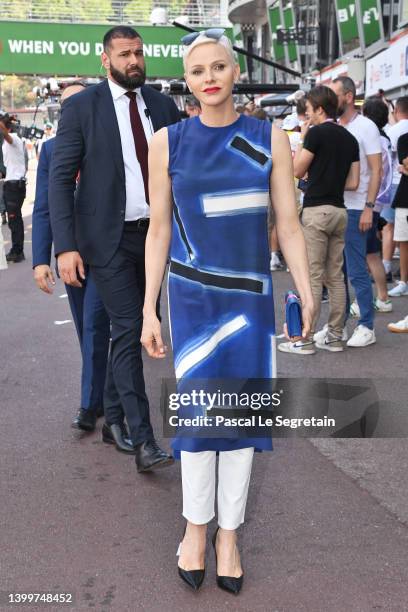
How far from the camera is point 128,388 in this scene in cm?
450

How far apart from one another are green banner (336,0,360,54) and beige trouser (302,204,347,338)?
61.0ft

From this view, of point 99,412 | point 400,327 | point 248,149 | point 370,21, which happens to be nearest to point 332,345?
point 400,327

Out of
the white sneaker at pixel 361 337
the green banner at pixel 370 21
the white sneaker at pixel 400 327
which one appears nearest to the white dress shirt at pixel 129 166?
the white sneaker at pixel 361 337

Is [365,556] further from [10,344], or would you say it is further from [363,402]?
[10,344]

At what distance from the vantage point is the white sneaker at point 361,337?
24.5 feet

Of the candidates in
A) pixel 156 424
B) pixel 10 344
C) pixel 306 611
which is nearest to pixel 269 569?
pixel 306 611

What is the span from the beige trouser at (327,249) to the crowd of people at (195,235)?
0.05ft

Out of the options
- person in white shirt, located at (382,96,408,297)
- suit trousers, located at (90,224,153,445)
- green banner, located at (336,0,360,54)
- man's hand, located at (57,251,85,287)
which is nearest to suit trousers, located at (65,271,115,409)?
suit trousers, located at (90,224,153,445)

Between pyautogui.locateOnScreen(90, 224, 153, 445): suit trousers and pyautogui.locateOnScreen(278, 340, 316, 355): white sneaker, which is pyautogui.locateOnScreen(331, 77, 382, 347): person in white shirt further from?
pyautogui.locateOnScreen(90, 224, 153, 445): suit trousers

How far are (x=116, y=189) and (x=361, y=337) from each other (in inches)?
138

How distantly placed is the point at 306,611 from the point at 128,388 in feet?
5.50

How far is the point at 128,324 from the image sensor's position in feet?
14.8

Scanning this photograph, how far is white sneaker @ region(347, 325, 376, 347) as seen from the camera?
24.5 feet

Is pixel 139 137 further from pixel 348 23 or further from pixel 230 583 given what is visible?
pixel 348 23
